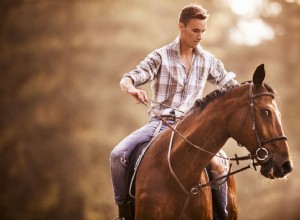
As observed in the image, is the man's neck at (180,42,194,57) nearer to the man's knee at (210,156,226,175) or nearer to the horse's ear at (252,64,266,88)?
the man's knee at (210,156,226,175)

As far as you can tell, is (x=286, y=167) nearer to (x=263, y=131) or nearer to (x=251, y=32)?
(x=263, y=131)

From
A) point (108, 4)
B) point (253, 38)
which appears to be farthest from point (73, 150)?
point (253, 38)

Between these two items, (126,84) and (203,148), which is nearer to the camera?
(203,148)

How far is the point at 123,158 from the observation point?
17.6 feet

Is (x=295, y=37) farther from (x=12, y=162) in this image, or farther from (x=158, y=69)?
(x=158, y=69)

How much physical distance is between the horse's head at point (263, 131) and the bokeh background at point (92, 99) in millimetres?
13540

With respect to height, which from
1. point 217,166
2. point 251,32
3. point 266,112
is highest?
point 251,32

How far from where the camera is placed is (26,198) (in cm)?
1900

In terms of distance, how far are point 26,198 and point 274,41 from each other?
9.71 metres

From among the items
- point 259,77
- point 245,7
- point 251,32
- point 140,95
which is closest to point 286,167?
point 259,77

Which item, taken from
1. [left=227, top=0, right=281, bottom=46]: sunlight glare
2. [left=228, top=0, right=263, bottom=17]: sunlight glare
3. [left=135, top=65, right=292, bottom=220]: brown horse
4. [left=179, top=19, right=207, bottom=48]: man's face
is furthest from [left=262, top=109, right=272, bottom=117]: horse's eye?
[left=228, top=0, right=263, bottom=17]: sunlight glare

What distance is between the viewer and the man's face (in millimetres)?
5426

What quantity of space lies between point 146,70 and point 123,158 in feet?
2.86

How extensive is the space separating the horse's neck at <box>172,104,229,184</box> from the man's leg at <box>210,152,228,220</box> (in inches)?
18.4
